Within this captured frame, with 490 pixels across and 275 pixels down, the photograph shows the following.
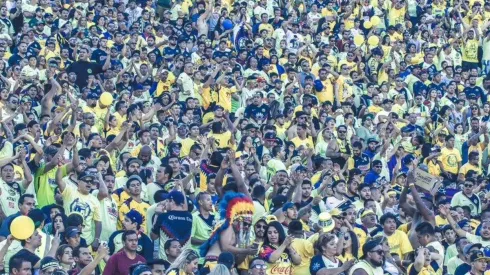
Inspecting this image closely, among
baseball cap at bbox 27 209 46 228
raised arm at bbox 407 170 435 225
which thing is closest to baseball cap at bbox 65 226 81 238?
baseball cap at bbox 27 209 46 228

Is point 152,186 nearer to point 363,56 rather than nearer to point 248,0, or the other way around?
point 363,56

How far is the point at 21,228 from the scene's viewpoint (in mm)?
10773

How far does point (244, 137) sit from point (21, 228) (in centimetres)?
640

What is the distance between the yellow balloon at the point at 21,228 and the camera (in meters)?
10.8

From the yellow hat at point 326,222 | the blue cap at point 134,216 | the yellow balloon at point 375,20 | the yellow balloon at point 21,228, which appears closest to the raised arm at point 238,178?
the yellow hat at point 326,222

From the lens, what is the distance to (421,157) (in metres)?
18.8

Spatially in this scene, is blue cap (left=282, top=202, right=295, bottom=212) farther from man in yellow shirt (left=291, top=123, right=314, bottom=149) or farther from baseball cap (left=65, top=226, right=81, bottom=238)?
man in yellow shirt (left=291, top=123, right=314, bottom=149)

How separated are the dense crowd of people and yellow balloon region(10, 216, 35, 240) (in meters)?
0.02

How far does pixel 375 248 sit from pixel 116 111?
7172 millimetres

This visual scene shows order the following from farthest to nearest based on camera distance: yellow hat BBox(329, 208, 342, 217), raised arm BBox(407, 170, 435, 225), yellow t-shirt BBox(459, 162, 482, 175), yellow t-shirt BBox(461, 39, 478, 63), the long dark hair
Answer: yellow t-shirt BBox(461, 39, 478, 63) < yellow t-shirt BBox(459, 162, 482, 175) < raised arm BBox(407, 170, 435, 225) < yellow hat BBox(329, 208, 342, 217) < the long dark hair

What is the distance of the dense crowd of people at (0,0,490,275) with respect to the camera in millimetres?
11789

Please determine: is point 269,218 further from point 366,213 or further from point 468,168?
point 468,168

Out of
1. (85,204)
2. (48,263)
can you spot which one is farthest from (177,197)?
(48,263)

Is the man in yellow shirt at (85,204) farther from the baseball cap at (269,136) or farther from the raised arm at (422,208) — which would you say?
the baseball cap at (269,136)
